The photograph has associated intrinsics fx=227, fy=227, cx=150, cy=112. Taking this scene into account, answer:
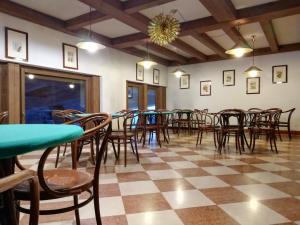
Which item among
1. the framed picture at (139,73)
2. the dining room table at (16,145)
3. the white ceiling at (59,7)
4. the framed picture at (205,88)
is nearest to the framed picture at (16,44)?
the white ceiling at (59,7)

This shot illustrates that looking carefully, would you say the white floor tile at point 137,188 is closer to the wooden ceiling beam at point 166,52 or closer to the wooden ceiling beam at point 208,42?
the wooden ceiling beam at point 208,42

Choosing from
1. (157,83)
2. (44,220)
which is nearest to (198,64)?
(157,83)

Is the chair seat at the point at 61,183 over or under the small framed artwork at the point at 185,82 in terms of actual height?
under

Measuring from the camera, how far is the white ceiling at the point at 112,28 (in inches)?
203

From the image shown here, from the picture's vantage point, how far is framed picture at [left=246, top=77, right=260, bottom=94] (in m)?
7.68

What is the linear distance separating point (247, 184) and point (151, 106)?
6540 millimetres

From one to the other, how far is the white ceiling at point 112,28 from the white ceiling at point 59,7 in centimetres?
70

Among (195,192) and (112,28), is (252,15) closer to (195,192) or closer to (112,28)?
(112,28)

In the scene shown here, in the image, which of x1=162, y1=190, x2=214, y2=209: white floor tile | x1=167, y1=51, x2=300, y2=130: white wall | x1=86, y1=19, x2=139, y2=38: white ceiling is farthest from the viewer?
x1=167, y1=51, x2=300, y2=130: white wall

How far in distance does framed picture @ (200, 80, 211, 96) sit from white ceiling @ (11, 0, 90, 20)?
547 cm

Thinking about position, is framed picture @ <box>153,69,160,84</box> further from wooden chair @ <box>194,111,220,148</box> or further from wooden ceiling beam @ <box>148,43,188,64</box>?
wooden chair @ <box>194,111,220,148</box>

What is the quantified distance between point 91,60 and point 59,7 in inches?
69.8

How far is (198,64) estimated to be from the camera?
8.84 m

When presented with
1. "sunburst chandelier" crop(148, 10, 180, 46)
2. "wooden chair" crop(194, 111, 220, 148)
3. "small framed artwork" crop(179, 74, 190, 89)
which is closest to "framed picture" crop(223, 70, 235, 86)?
"small framed artwork" crop(179, 74, 190, 89)
